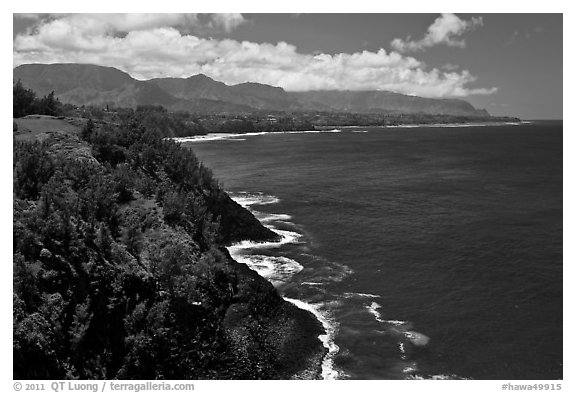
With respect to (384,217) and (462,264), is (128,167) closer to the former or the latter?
(462,264)

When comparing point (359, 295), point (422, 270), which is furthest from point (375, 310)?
point (422, 270)

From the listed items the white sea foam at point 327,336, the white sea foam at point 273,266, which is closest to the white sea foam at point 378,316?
the white sea foam at point 327,336

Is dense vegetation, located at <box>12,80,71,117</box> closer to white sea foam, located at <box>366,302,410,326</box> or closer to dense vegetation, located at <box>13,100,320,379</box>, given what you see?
dense vegetation, located at <box>13,100,320,379</box>

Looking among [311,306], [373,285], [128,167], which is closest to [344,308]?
[311,306]

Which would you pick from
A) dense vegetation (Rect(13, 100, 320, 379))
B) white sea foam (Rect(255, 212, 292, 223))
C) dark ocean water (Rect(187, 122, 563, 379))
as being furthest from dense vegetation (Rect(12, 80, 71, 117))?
white sea foam (Rect(255, 212, 292, 223))

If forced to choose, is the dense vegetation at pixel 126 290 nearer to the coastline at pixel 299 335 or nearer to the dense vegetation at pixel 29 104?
the coastline at pixel 299 335

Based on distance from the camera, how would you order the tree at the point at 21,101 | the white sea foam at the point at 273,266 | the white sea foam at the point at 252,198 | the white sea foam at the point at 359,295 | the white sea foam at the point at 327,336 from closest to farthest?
the white sea foam at the point at 327,336, the white sea foam at the point at 359,295, the white sea foam at the point at 273,266, the tree at the point at 21,101, the white sea foam at the point at 252,198
